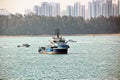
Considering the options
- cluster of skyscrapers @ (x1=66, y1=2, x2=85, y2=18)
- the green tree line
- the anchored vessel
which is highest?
cluster of skyscrapers @ (x1=66, y1=2, x2=85, y2=18)

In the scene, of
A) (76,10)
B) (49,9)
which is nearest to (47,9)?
(49,9)

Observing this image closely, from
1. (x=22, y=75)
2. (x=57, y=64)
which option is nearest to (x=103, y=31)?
(x=57, y=64)

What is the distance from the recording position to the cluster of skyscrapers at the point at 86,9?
16.8 meters

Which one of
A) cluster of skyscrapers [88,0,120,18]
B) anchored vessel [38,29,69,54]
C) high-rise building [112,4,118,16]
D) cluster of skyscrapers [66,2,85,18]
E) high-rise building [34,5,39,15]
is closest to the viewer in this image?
high-rise building [112,4,118,16]

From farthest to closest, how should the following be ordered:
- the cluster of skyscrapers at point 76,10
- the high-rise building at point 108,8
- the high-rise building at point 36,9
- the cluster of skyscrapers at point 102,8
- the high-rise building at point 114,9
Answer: the high-rise building at point 36,9
the cluster of skyscrapers at point 76,10
the high-rise building at point 108,8
the cluster of skyscrapers at point 102,8
the high-rise building at point 114,9

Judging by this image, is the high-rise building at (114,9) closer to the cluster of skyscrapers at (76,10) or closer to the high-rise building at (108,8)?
the high-rise building at (108,8)

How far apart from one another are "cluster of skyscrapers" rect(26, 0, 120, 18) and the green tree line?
192 mm

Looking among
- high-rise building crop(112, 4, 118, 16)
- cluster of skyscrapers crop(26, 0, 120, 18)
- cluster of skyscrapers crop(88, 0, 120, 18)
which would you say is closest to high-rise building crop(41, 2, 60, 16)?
cluster of skyscrapers crop(26, 0, 120, 18)

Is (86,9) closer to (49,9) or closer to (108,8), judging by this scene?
(108,8)

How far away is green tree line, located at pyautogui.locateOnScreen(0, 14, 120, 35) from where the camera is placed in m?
17.4

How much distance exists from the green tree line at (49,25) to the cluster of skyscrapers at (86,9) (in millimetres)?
192

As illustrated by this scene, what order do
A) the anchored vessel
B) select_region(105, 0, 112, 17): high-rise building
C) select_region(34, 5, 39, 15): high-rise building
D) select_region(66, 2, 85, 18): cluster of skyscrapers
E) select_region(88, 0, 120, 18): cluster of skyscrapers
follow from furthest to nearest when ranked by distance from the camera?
the anchored vessel < select_region(34, 5, 39, 15): high-rise building < select_region(66, 2, 85, 18): cluster of skyscrapers < select_region(105, 0, 112, 17): high-rise building < select_region(88, 0, 120, 18): cluster of skyscrapers

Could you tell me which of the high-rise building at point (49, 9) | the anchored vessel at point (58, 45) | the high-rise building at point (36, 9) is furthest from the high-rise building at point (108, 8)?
the anchored vessel at point (58, 45)

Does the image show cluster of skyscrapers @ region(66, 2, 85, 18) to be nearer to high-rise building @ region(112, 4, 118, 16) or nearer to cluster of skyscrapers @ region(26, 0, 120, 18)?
cluster of skyscrapers @ region(26, 0, 120, 18)
